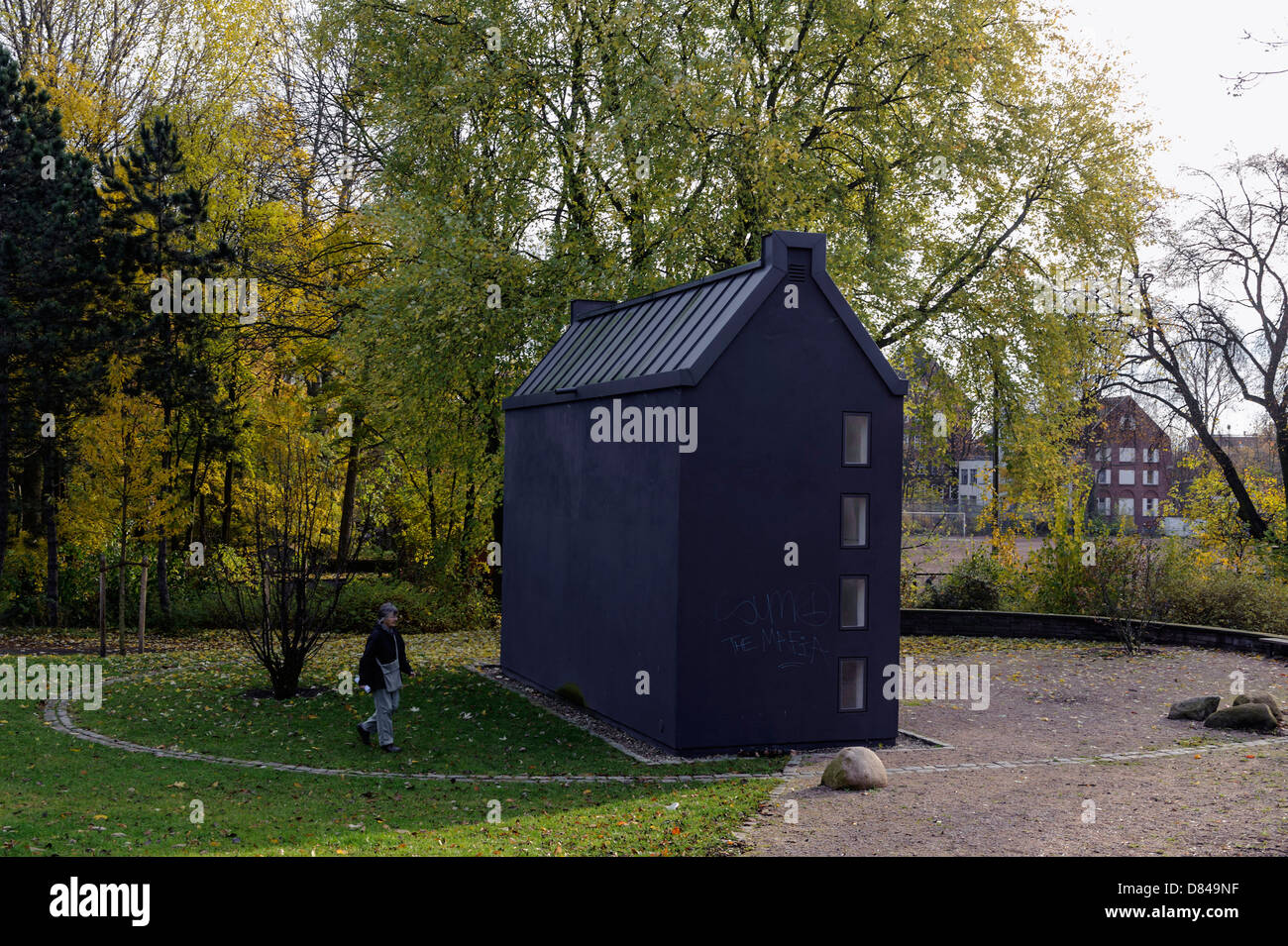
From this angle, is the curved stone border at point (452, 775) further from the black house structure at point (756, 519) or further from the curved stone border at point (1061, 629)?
the curved stone border at point (1061, 629)

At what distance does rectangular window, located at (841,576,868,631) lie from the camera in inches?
547

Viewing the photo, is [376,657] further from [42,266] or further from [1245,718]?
[42,266]

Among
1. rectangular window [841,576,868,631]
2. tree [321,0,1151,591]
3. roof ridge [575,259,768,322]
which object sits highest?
tree [321,0,1151,591]

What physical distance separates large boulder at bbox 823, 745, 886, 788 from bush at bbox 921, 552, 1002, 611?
17.1 meters

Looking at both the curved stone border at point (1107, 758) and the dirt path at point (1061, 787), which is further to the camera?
the curved stone border at point (1107, 758)

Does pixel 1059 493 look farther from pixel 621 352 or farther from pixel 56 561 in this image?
pixel 56 561

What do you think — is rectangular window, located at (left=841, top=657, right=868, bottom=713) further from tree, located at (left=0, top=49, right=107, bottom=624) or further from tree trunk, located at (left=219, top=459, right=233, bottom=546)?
tree trunk, located at (left=219, top=459, right=233, bottom=546)

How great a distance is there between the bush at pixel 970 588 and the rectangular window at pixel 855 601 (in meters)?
14.6

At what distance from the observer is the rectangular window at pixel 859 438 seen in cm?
1416

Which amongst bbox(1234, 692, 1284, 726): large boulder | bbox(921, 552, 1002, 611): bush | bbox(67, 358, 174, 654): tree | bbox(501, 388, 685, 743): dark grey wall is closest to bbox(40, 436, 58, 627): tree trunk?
bbox(67, 358, 174, 654): tree

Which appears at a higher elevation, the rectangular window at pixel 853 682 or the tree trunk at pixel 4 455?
the tree trunk at pixel 4 455

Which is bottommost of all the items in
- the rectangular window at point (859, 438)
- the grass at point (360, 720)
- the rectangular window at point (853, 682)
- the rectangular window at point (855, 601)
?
the grass at point (360, 720)

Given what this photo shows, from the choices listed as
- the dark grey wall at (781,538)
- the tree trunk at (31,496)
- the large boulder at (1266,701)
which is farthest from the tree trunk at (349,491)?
the large boulder at (1266,701)
